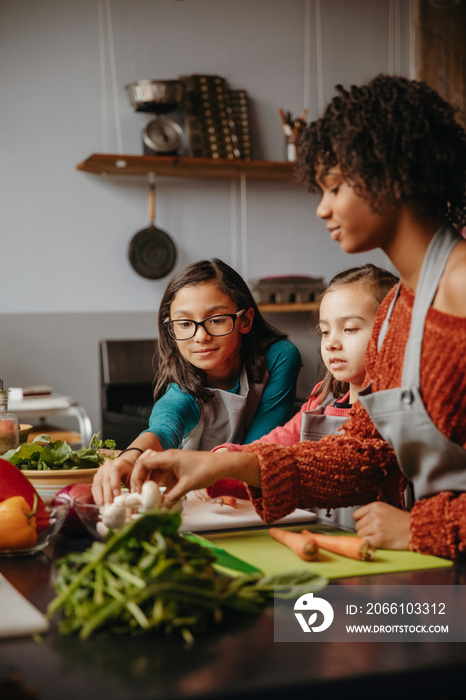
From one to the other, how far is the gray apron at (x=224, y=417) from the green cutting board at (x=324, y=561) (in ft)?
2.78

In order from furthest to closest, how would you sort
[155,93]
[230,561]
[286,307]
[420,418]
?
[286,307] → [155,93] → [420,418] → [230,561]

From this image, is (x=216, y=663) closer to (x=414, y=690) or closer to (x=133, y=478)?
(x=414, y=690)

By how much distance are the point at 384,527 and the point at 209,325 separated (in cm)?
93

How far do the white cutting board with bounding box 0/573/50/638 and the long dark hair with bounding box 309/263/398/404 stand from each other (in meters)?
1.11

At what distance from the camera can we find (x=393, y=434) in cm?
112

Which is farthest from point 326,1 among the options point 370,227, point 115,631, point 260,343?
point 115,631

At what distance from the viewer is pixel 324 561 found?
1006 mm

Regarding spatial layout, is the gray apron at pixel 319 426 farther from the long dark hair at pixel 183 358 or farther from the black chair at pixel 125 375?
the black chair at pixel 125 375

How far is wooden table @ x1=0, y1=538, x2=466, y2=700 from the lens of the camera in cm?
64

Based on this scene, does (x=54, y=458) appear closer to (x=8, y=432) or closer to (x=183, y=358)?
(x=8, y=432)

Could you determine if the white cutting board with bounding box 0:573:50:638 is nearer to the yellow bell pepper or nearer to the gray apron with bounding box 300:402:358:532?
the yellow bell pepper

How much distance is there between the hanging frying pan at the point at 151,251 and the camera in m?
4.54

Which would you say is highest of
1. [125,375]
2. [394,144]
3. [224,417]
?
[394,144]

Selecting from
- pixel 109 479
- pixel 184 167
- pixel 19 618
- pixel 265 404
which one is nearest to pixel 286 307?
pixel 184 167
